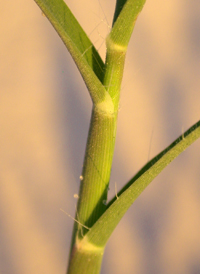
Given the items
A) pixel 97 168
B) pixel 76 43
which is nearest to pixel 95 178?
pixel 97 168

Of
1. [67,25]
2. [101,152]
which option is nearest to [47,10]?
[67,25]

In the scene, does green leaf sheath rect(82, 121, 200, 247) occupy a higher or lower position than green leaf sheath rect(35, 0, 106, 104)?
lower

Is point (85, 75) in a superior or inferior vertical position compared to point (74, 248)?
superior

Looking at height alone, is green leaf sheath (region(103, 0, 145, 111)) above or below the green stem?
above

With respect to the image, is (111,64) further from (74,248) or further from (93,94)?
(74,248)

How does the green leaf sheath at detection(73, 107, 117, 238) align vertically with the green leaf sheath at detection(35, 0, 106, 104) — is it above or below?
below
